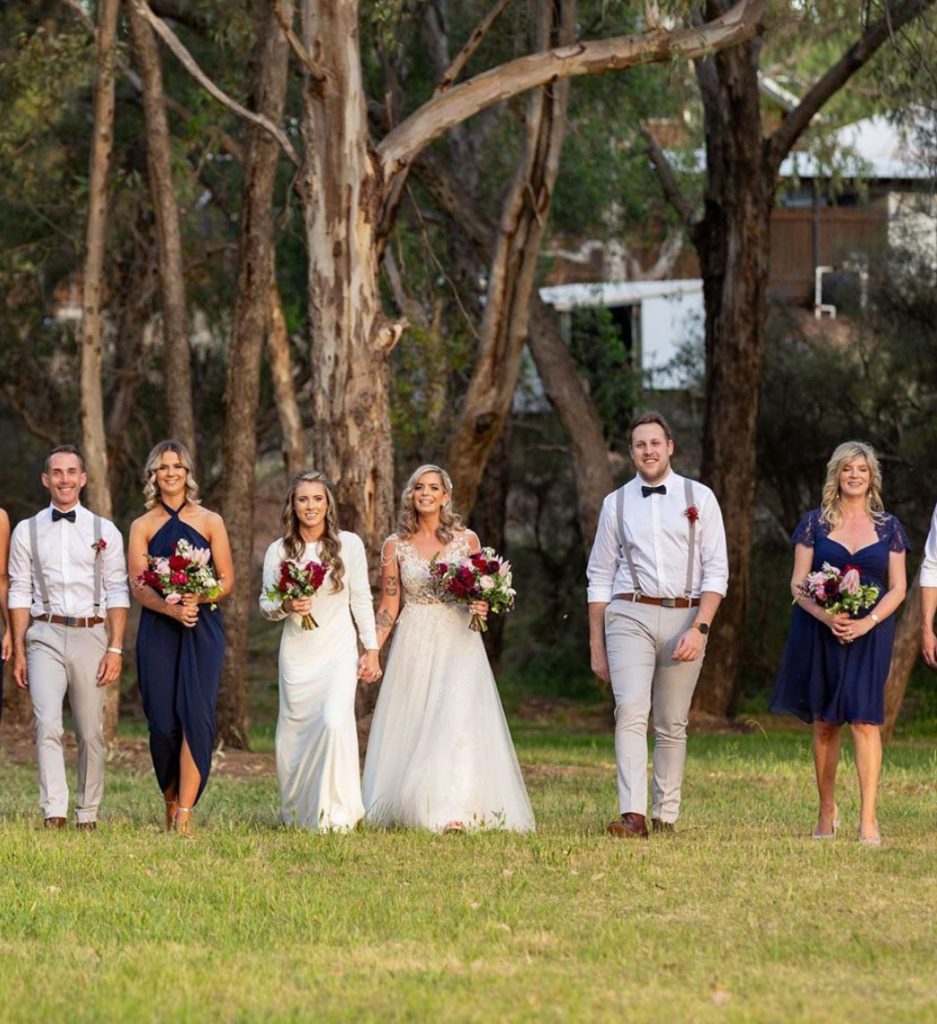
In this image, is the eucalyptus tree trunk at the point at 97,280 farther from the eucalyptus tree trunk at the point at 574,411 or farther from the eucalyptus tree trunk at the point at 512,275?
the eucalyptus tree trunk at the point at 574,411

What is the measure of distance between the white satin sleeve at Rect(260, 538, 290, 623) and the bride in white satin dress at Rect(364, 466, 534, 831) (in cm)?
68

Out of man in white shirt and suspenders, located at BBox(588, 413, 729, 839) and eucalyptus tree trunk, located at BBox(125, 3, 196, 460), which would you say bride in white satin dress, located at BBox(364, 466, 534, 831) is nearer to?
man in white shirt and suspenders, located at BBox(588, 413, 729, 839)

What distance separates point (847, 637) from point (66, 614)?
4525mm

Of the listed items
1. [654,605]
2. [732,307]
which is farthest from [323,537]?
[732,307]

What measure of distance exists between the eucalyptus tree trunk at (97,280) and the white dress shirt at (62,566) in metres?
8.55

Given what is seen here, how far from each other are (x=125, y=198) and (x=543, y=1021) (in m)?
23.7

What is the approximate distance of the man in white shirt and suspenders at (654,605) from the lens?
38.4ft

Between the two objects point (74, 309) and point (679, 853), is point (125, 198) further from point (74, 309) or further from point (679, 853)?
point (679, 853)

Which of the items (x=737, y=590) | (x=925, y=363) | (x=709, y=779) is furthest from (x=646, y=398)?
(x=709, y=779)

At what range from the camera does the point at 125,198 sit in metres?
29.4

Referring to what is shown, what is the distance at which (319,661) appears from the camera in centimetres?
1237

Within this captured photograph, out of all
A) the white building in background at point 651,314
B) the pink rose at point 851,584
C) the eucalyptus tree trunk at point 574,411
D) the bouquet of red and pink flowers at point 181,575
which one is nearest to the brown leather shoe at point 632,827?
the pink rose at point 851,584

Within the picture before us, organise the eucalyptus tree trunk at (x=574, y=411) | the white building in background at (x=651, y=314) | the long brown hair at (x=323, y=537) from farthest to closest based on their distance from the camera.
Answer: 1. the white building in background at (x=651, y=314)
2. the eucalyptus tree trunk at (x=574, y=411)
3. the long brown hair at (x=323, y=537)

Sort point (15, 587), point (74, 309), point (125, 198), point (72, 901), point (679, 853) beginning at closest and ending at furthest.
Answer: point (72, 901), point (679, 853), point (15, 587), point (125, 198), point (74, 309)
